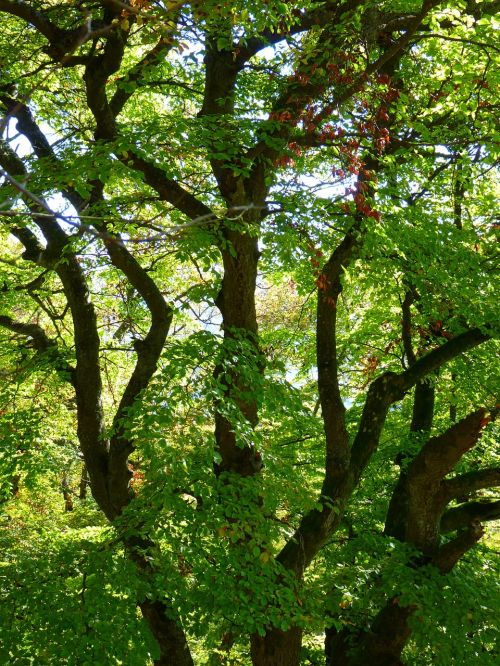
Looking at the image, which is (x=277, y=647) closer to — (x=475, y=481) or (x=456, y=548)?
(x=456, y=548)

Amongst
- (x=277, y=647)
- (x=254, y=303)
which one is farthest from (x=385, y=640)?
(x=254, y=303)

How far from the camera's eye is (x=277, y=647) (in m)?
5.81

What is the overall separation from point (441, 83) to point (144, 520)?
5.58 meters

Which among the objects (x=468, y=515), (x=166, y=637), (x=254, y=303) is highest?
(x=254, y=303)

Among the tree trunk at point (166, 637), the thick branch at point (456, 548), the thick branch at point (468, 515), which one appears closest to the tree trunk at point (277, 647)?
the tree trunk at point (166, 637)

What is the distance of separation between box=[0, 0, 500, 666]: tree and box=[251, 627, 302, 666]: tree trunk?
0.02 metres

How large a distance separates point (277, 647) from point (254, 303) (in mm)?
3340

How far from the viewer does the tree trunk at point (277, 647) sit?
5.81 metres

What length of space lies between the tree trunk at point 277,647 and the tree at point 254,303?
20 millimetres

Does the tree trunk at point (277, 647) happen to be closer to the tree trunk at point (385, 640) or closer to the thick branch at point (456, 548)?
the tree trunk at point (385, 640)

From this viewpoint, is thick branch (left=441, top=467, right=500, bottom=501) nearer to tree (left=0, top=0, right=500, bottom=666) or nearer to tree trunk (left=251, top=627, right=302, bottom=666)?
tree (left=0, top=0, right=500, bottom=666)

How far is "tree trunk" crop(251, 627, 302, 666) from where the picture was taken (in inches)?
229

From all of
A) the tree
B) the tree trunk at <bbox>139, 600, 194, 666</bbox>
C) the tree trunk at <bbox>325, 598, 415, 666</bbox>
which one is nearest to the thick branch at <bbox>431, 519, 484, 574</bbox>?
the tree

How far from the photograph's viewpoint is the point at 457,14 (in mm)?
5359
